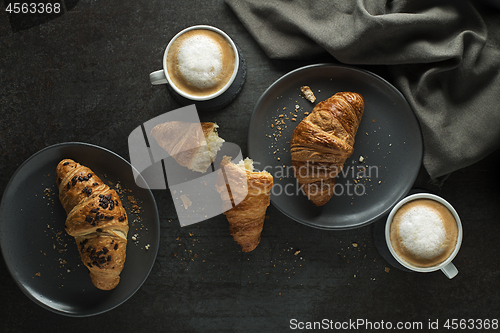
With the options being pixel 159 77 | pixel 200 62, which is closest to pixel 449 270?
pixel 200 62

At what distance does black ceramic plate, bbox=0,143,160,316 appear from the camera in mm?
1517

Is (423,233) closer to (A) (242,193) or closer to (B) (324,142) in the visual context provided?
(B) (324,142)

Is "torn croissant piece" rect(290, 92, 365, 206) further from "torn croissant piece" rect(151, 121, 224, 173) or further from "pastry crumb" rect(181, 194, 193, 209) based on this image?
"pastry crumb" rect(181, 194, 193, 209)

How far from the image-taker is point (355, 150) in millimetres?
1579

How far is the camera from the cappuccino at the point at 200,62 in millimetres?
1293

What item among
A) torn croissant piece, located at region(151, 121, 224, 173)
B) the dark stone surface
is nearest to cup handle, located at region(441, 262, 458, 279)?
the dark stone surface

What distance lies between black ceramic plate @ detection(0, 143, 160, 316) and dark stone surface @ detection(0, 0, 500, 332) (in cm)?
13

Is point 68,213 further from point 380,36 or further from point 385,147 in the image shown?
point 380,36

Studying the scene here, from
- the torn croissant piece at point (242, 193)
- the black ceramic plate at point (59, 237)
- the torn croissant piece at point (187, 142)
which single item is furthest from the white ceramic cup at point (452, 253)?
the black ceramic plate at point (59, 237)

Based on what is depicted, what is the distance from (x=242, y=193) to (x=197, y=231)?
432mm

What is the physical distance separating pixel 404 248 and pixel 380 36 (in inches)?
40.3

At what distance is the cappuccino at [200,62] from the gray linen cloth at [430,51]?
0.36 metres

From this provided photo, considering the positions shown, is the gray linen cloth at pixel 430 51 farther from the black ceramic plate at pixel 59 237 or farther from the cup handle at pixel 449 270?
the black ceramic plate at pixel 59 237

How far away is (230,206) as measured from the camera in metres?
1.45
